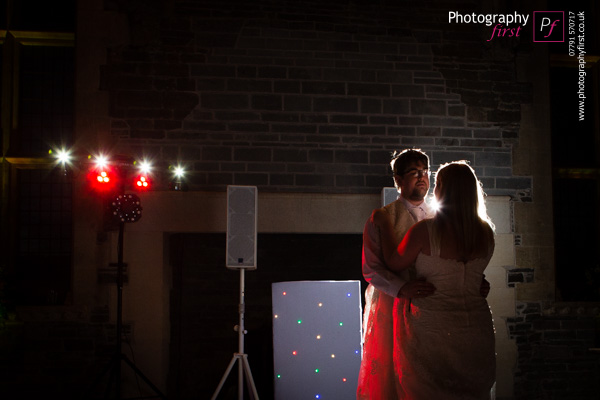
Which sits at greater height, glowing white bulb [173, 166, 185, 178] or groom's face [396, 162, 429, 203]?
glowing white bulb [173, 166, 185, 178]

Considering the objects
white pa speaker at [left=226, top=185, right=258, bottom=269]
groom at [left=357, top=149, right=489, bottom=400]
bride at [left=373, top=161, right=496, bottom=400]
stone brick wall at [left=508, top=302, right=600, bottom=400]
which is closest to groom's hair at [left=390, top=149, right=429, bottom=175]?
groom at [left=357, top=149, right=489, bottom=400]

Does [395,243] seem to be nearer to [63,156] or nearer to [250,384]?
[250,384]

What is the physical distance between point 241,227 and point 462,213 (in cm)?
215

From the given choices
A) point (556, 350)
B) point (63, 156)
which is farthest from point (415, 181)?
point (63, 156)

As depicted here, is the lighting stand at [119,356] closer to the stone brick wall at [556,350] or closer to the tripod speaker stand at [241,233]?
the tripod speaker stand at [241,233]

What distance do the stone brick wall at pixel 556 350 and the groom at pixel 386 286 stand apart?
7.49ft

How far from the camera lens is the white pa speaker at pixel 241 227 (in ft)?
13.1

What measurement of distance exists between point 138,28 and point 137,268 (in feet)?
6.82

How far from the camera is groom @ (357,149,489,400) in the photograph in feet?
8.63

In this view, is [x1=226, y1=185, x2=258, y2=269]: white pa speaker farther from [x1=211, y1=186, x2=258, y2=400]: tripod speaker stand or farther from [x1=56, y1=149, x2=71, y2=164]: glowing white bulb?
[x1=56, y1=149, x2=71, y2=164]: glowing white bulb

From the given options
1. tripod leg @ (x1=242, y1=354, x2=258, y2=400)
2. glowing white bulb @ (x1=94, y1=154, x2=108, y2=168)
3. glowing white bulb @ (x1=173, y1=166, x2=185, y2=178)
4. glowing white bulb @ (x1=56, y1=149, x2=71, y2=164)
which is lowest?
tripod leg @ (x1=242, y1=354, x2=258, y2=400)

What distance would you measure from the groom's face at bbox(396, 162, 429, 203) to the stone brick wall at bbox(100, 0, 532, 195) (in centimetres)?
161

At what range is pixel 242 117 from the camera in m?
4.54

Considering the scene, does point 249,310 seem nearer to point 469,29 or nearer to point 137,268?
point 137,268
